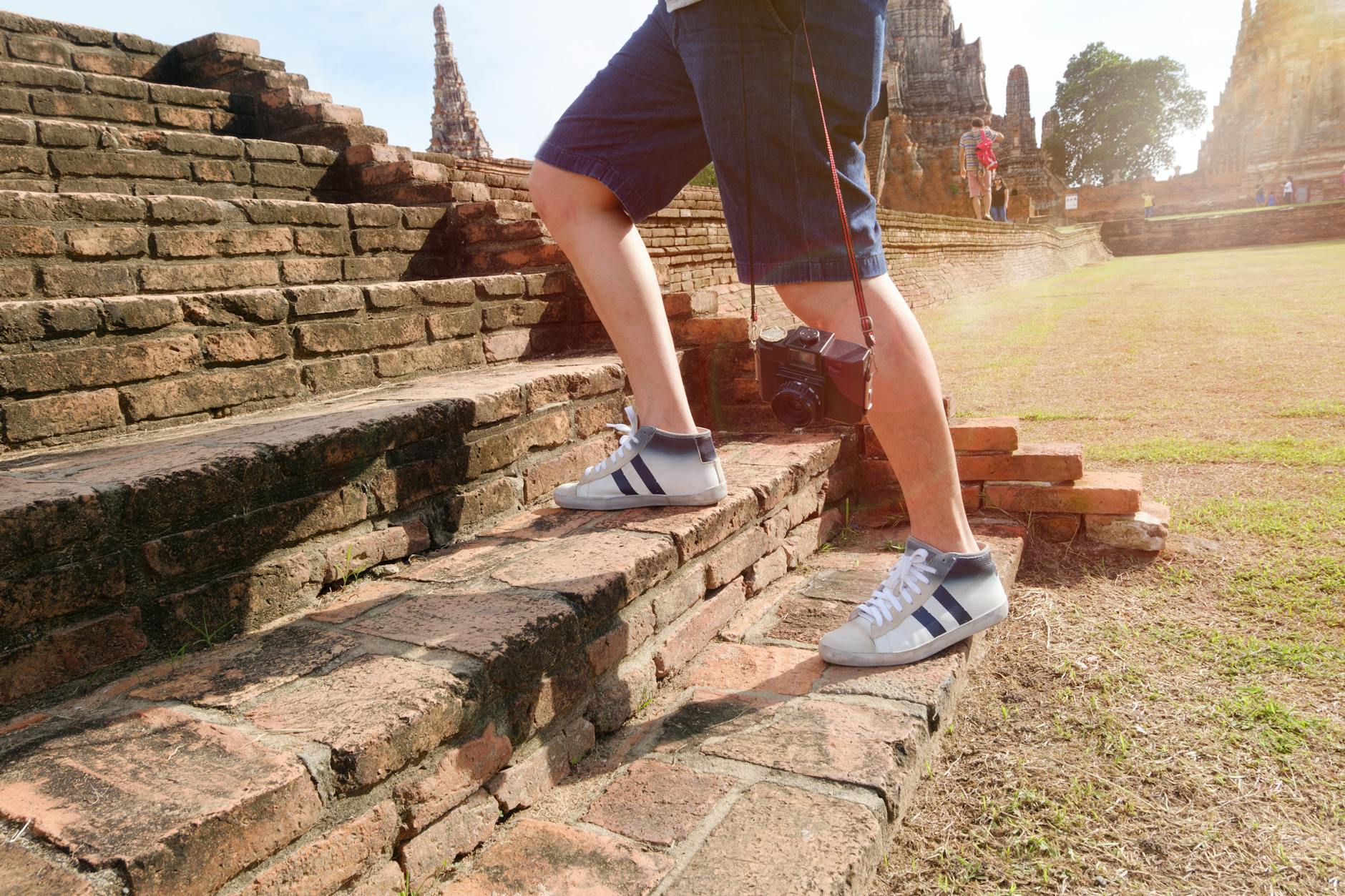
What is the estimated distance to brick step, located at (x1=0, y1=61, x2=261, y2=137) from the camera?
4027 millimetres

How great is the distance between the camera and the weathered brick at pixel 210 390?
6.49ft

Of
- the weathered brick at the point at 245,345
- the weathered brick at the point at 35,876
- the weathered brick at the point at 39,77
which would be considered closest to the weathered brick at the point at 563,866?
the weathered brick at the point at 35,876

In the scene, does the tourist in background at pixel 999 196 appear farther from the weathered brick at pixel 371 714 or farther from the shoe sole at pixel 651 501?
the weathered brick at pixel 371 714

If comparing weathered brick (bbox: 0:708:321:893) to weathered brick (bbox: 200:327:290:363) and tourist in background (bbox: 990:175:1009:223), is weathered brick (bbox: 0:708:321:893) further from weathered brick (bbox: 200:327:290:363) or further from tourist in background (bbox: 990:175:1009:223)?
tourist in background (bbox: 990:175:1009:223)

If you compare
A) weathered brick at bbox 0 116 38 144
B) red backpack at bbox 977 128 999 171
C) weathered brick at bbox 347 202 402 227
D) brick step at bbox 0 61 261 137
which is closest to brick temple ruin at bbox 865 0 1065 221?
red backpack at bbox 977 128 999 171

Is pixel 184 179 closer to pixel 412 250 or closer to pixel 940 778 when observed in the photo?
pixel 412 250

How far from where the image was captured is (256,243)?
2963 mm

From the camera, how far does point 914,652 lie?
156cm

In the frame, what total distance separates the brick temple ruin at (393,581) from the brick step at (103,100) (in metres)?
1.89

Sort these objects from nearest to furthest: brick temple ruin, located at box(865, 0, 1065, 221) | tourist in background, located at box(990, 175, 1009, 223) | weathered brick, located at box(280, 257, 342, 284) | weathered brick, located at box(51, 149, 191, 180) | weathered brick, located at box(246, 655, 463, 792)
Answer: weathered brick, located at box(246, 655, 463, 792), weathered brick, located at box(280, 257, 342, 284), weathered brick, located at box(51, 149, 191, 180), tourist in background, located at box(990, 175, 1009, 223), brick temple ruin, located at box(865, 0, 1065, 221)

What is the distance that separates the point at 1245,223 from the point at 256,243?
1468 inches

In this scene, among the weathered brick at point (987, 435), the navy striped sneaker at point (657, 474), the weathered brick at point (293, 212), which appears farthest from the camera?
the weathered brick at point (293, 212)

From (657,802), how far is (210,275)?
235cm

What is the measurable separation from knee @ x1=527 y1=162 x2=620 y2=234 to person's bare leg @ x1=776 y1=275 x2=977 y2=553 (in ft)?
1.53
